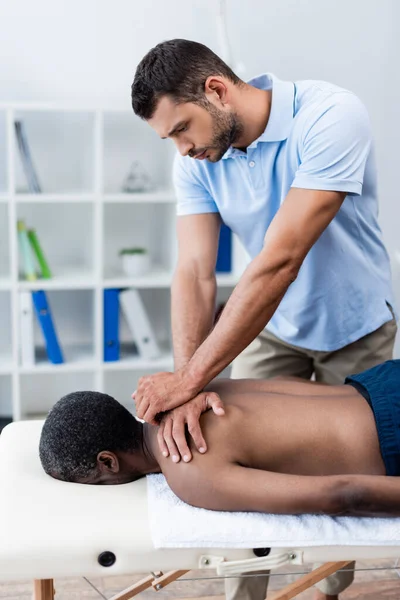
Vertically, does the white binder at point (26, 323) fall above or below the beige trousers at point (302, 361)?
below

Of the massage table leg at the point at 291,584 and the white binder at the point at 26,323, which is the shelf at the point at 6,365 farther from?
the massage table leg at the point at 291,584

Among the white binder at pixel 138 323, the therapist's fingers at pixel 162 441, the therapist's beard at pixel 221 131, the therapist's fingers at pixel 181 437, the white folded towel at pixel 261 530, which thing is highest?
the therapist's beard at pixel 221 131

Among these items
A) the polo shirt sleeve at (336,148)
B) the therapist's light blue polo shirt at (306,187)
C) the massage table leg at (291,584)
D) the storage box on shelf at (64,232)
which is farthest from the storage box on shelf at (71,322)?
the polo shirt sleeve at (336,148)

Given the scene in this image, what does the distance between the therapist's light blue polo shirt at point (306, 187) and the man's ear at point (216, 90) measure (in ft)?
0.45

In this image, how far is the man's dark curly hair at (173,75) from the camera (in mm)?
1633

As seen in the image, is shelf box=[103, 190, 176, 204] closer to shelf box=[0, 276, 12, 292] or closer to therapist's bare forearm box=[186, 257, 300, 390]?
shelf box=[0, 276, 12, 292]

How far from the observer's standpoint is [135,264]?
330cm

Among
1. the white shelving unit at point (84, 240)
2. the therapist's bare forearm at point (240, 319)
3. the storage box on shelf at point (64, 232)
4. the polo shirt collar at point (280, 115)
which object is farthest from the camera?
the storage box on shelf at point (64, 232)

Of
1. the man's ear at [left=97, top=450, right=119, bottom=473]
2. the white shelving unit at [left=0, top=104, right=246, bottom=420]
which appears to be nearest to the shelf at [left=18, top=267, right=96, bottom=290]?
the white shelving unit at [left=0, top=104, right=246, bottom=420]

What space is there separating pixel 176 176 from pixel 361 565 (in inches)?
54.8

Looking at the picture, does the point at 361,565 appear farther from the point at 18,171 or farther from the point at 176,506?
the point at 18,171

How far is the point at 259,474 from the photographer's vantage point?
1.46 meters

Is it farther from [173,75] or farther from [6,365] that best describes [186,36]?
[173,75]

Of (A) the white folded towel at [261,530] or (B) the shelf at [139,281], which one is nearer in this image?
(A) the white folded towel at [261,530]
